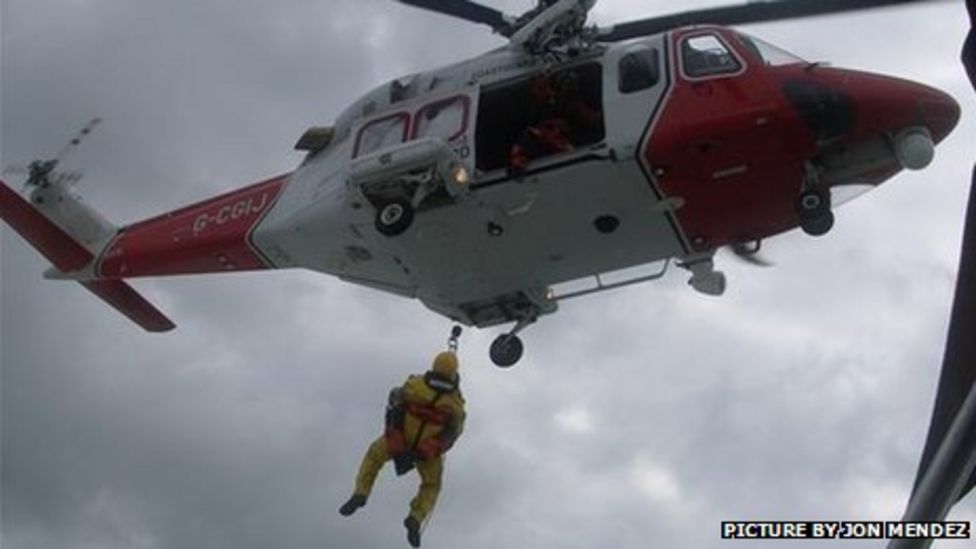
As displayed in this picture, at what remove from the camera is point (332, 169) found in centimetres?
1152

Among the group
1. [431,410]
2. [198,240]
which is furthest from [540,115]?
[198,240]

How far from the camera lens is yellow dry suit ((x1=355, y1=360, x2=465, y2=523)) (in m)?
11.0

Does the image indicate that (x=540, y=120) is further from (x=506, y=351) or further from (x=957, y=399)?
(x=957, y=399)

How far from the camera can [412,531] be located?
10.9 m

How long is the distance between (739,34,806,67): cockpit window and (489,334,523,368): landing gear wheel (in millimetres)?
3717

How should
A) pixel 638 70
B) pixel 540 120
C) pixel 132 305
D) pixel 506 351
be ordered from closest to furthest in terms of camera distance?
pixel 638 70, pixel 540 120, pixel 506 351, pixel 132 305

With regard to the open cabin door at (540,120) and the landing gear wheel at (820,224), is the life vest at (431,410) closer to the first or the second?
the open cabin door at (540,120)

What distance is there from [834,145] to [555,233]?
2.52 metres

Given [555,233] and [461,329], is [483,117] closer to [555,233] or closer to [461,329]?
[555,233]

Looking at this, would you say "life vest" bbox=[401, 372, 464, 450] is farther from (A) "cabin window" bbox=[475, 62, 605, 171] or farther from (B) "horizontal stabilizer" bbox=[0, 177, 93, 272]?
(B) "horizontal stabilizer" bbox=[0, 177, 93, 272]

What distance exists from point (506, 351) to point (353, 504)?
2.15 metres

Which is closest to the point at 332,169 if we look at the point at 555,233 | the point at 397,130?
the point at 397,130

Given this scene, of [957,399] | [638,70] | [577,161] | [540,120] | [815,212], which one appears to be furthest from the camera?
[540,120]

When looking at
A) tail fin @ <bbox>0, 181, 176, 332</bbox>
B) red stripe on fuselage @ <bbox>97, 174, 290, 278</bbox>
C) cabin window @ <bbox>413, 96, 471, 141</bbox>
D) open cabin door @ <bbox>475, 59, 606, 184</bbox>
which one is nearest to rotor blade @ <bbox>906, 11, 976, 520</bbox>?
open cabin door @ <bbox>475, 59, 606, 184</bbox>
